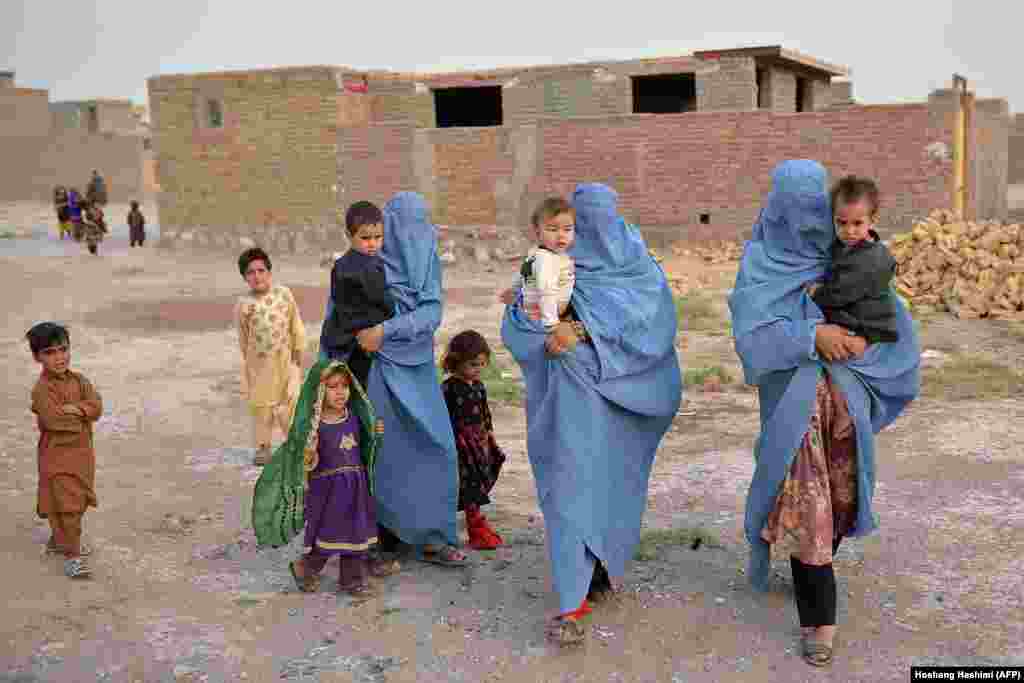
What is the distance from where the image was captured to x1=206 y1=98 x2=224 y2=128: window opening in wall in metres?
18.0

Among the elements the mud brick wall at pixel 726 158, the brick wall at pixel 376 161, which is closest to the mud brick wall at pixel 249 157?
the brick wall at pixel 376 161

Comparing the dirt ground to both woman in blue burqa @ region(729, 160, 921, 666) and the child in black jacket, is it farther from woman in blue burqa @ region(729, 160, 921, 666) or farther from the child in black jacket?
the child in black jacket

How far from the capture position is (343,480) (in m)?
4.11

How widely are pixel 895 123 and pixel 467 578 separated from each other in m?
11.0

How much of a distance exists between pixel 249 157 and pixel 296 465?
14.6 m

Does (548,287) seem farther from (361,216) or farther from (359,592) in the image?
(359,592)

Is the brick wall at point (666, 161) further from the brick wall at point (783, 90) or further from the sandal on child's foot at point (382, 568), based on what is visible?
the sandal on child's foot at point (382, 568)

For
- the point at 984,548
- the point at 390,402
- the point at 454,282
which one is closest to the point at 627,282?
the point at 390,402

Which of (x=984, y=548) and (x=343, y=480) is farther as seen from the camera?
(x=984, y=548)

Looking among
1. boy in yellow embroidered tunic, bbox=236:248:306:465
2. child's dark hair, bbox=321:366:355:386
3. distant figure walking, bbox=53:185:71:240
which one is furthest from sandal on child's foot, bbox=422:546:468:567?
distant figure walking, bbox=53:185:71:240

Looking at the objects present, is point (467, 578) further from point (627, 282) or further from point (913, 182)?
point (913, 182)

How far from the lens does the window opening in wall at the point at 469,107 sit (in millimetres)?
19547

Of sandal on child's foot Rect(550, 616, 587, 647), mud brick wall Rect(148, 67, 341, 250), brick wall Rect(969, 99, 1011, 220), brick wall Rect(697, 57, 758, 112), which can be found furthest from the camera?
mud brick wall Rect(148, 67, 341, 250)

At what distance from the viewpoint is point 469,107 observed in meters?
20.0
